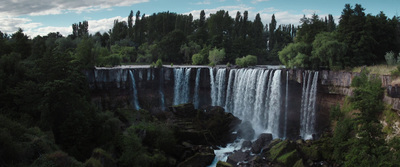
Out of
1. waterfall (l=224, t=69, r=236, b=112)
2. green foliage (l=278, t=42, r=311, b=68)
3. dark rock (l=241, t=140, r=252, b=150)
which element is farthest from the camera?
waterfall (l=224, t=69, r=236, b=112)

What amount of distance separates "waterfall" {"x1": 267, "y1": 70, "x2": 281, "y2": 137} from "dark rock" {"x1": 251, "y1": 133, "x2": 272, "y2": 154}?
405 cm

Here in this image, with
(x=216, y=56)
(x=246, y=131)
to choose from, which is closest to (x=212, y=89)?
(x=246, y=131)

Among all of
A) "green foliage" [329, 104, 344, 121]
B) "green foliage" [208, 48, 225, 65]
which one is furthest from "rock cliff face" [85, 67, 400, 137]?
"green foliage" [208, 48, 225, 65]

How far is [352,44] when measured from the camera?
3712 cm

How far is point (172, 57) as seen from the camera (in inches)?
2781

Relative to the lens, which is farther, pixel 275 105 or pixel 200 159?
pixel 275 105

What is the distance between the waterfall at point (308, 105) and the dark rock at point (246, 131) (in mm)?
5791

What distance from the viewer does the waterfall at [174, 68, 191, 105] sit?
46638 mm

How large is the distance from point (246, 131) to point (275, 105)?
4890mm

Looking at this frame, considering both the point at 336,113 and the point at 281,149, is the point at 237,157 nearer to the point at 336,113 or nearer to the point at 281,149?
the point at 281,149

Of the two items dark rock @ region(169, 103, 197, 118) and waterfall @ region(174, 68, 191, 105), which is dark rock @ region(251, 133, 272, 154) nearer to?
dark rock @ region(169, 103, 197, 118)

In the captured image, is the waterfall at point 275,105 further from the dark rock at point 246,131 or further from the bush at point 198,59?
the bush at point 198,59

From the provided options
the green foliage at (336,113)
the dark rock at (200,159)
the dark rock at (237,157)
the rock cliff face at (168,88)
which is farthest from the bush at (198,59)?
the dark rock at (237,157)

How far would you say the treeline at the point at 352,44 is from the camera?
36.3 metres
